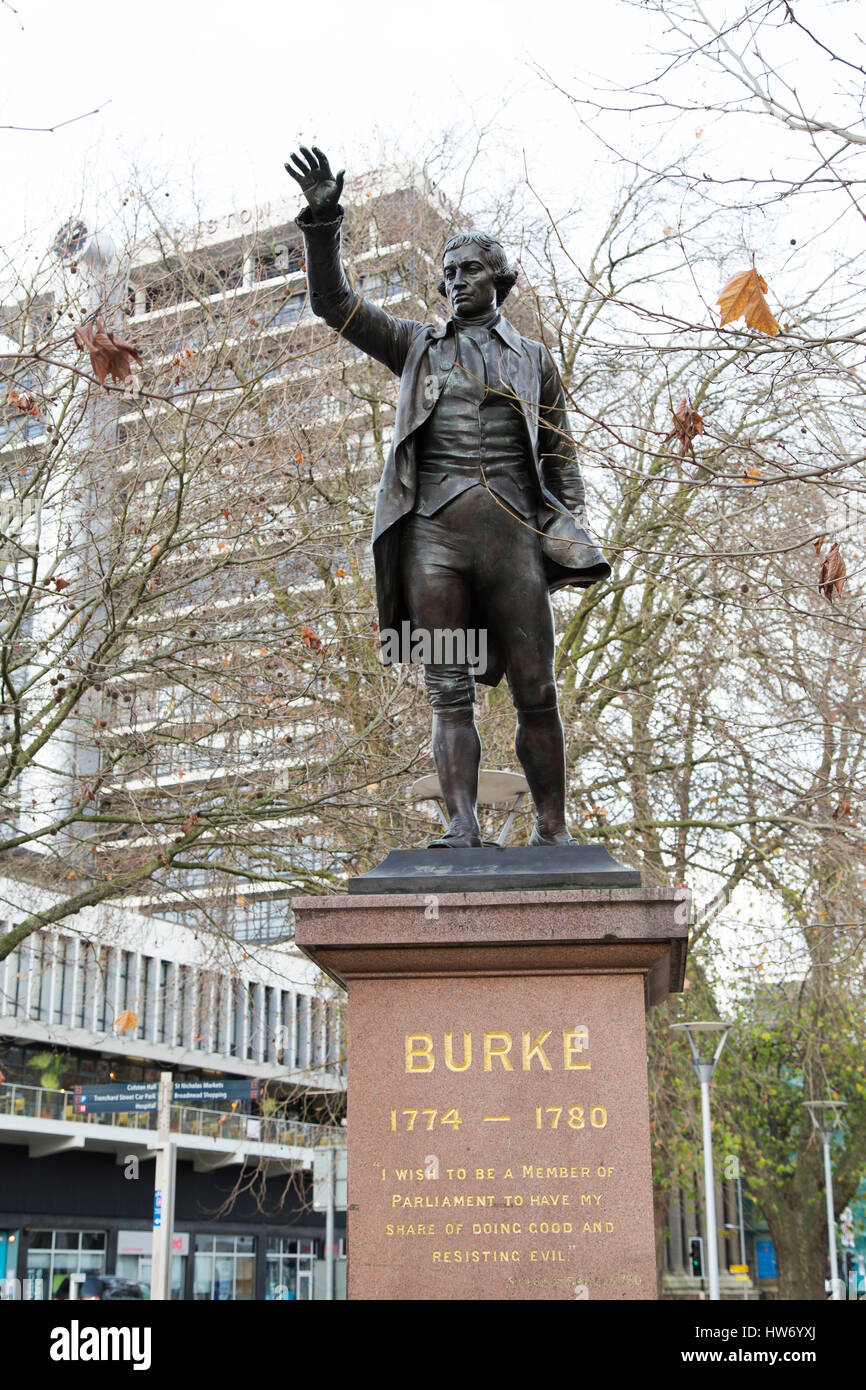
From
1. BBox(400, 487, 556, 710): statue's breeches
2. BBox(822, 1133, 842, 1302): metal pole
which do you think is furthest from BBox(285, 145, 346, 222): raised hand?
BBox(822, 1133, 842, 1302): metal pole

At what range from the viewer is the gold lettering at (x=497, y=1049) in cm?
503

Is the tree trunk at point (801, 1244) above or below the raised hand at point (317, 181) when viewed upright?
below

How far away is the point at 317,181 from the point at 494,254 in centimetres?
88

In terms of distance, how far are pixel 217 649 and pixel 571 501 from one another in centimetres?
697

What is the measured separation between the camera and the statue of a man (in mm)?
5805

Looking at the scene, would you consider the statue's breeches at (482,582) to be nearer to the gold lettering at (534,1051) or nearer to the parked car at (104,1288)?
the gold lettering at (534,1051)

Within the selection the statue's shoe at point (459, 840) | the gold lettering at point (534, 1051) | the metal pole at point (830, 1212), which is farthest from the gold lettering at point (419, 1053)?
the metal pole at point (830, 1212)

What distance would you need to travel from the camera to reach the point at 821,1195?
2245cm

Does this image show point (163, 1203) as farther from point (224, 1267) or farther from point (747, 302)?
point (224, 1267)

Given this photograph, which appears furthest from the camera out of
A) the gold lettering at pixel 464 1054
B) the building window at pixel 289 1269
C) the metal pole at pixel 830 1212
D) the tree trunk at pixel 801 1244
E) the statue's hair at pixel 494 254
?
the building window at pixel 289 1269

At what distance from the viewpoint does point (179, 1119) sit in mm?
38250

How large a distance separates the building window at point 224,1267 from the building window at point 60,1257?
144 inches

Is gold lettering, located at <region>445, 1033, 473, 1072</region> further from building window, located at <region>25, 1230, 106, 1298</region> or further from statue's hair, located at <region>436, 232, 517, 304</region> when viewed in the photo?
building window, located at <region>25, 1230, 106, 1298</region>

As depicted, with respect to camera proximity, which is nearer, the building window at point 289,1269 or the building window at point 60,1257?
the building window at point 60,1257
